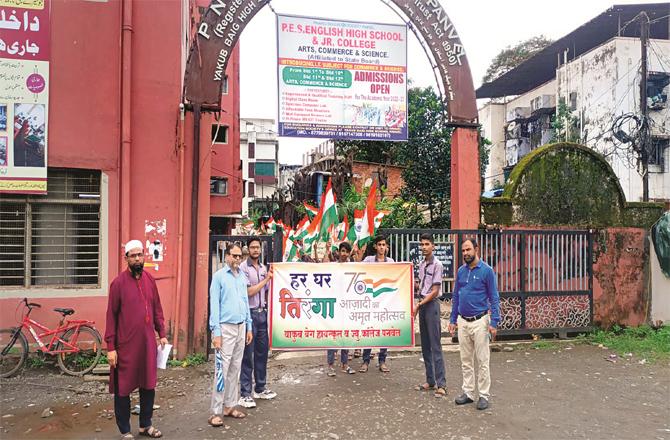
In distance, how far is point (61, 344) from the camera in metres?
6.51

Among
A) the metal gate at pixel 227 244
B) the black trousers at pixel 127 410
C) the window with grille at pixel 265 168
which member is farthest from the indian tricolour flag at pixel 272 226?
the window with grille at pixel 265 168

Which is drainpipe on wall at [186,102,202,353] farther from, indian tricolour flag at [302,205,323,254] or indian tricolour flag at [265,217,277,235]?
indian tricolour flag at [302,205,323,254]

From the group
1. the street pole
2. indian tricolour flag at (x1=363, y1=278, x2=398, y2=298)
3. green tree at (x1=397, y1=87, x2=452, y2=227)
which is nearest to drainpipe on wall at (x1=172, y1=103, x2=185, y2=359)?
indian tricolour flag at (x1=363, y1=278, x2=398, y2=298)

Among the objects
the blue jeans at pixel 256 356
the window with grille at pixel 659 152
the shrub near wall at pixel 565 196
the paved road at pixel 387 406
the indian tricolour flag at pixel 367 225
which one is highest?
the window with grille at pixel 659 152

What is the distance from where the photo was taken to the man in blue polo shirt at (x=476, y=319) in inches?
206

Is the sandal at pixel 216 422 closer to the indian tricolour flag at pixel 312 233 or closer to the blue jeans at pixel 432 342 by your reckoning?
the blue jeans at pixel 432 342

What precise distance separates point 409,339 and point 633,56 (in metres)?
25.8

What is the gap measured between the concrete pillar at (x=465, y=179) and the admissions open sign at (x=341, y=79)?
52.1 inches

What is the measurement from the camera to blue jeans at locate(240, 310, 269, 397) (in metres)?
5.30

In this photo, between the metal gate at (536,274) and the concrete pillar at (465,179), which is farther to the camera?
the concrete pillar at (465,179)

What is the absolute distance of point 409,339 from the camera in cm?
632

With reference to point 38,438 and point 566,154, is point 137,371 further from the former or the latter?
point 566,154

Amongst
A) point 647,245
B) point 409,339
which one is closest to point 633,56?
point 647,245

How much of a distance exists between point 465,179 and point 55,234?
6486 mm
